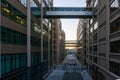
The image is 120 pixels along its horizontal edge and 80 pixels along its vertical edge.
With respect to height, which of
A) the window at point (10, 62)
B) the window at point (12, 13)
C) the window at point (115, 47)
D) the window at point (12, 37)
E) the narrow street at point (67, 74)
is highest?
the window at point (12, 13)

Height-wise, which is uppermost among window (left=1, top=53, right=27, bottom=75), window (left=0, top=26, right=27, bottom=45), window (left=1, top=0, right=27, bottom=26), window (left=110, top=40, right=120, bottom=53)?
window (left=1, top=0, right=27, bottom=26)

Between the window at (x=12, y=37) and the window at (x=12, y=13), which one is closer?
the window at (x=12, y=37)

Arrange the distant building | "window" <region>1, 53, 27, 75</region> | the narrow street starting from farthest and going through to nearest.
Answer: the distant building, the narrow street, "window" <region>1, 53, 27, 75</region>

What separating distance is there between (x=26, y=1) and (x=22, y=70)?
11.1 m

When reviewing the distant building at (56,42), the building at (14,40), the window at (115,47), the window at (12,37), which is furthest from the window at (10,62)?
the distant building at (56,42)

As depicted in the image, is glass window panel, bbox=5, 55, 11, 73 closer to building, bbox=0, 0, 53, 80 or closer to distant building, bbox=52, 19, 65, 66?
building, bbox=0, 0, 53, 80

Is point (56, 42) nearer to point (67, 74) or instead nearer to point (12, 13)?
point (67, 74)

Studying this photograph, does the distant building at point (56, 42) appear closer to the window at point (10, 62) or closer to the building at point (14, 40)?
the building at point (14, 40)

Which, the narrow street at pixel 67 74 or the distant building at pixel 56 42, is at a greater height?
the distant building at pixel 56 42

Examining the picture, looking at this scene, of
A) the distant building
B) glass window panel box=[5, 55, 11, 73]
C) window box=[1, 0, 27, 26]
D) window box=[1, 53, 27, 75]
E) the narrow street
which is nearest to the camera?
window box=[1, 53, 27, 75]

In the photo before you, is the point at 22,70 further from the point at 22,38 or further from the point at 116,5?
the point at 116,5

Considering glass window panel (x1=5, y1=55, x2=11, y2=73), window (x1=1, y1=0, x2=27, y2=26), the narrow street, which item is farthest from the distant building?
glass window panel (x1=5, y1=55, x2=11, y2=73)

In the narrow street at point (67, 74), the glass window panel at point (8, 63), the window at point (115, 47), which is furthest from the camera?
the narrow street at point (67, 74)

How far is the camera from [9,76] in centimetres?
2798
